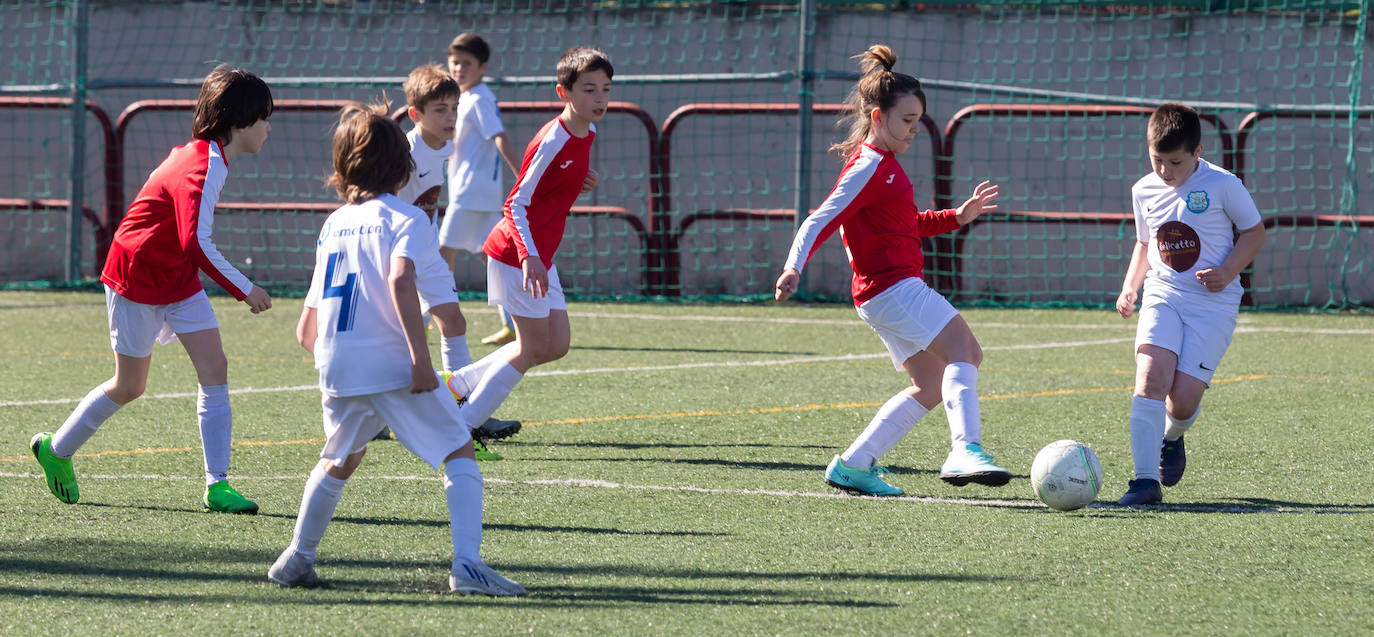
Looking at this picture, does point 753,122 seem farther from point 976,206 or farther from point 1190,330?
point 1190,330

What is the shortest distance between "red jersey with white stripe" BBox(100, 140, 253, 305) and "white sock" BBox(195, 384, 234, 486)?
13.2 inches

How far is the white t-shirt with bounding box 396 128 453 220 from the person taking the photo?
6.86 m

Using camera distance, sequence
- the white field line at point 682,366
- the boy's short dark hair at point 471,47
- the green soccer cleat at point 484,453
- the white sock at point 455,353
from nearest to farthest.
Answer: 1. the green soccer cleat at point 484,453
2. the white sock at point 455,353
3. the white field line at point 682,366
4. the boy's short dark hair at point 471,47

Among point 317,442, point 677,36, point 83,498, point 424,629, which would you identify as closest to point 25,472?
point 83,498

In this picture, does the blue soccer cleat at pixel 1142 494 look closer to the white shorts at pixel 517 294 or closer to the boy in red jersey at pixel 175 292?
the white shorts at pixel 517 294

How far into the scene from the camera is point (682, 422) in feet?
22.9

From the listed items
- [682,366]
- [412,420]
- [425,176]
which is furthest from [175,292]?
[682,366]

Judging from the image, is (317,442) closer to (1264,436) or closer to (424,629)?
(424,629)

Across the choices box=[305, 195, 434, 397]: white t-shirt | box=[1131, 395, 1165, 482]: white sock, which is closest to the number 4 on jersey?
box=[305, 195, 434, 397]: white t-shirt

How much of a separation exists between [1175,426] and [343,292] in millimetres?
3029

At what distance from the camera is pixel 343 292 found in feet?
12.8

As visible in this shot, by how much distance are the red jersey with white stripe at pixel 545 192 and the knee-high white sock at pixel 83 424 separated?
1530 millimetres

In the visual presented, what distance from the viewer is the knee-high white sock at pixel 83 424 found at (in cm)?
520

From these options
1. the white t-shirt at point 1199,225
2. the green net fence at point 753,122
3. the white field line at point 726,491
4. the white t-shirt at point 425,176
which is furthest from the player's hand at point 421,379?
the green net fence at point 753,122
